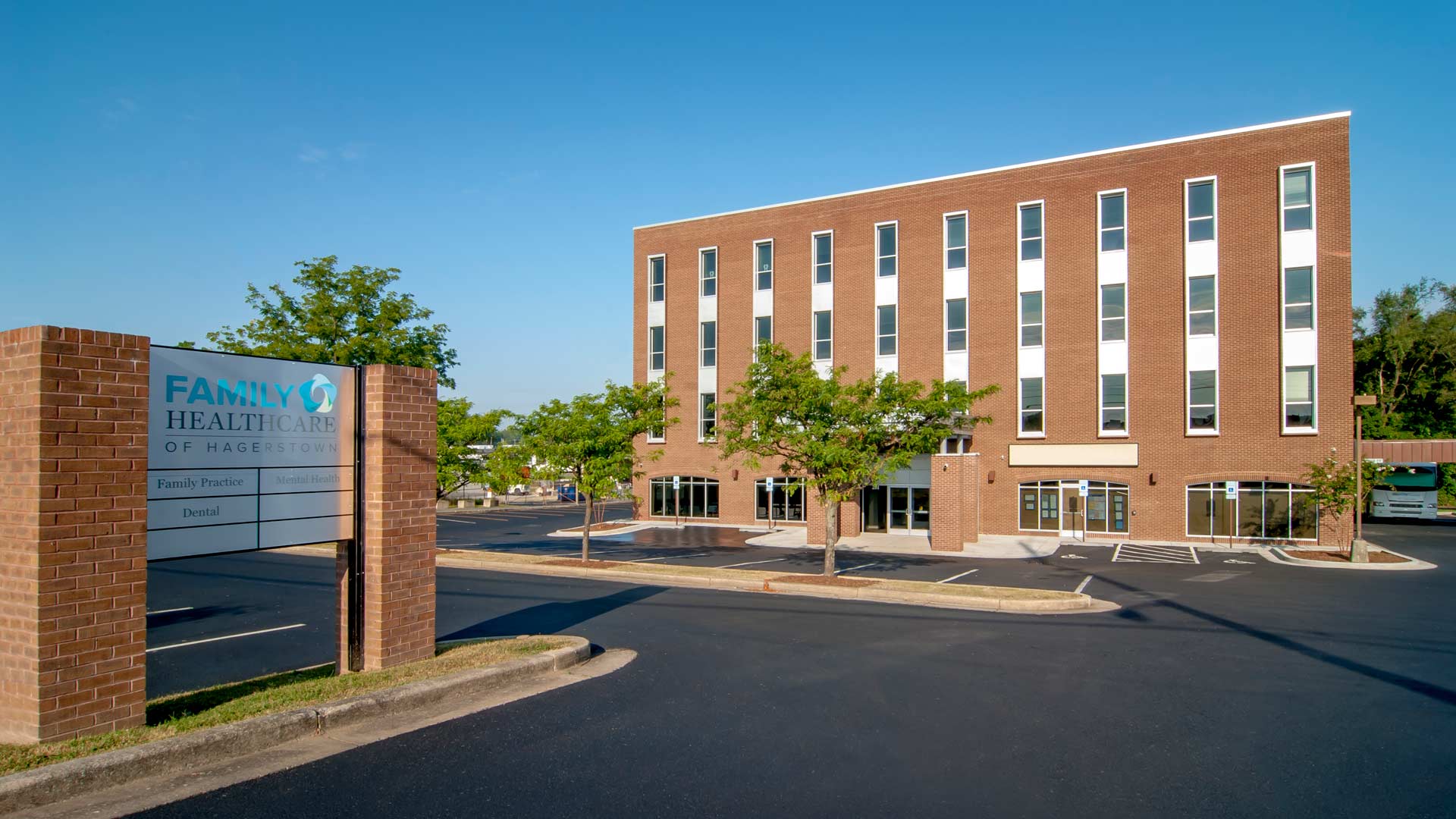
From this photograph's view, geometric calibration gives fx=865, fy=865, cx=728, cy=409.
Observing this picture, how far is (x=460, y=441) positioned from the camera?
84.3 feet

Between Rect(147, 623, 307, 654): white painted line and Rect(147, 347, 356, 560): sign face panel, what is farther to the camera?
Rect(147, 623, 307, 654): white painted line

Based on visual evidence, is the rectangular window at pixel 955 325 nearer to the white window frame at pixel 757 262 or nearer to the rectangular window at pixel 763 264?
the white window frame at pixel 757 262

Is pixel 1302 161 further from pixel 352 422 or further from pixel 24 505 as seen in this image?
pixel 24 505

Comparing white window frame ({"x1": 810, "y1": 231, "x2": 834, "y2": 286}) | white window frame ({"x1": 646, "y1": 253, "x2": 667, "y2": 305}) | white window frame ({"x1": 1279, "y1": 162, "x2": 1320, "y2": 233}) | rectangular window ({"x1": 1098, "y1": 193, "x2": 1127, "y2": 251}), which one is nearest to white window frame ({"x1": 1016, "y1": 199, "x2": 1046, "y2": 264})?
rectangular window ({"x1": 1098, "y1": 193, "x2": 1127, "y2": 251})

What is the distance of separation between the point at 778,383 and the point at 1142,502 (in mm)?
20467

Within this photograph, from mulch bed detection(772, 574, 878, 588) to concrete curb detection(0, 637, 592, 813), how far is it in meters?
9.69

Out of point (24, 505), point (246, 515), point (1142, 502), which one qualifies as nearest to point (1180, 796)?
point (246, 515)

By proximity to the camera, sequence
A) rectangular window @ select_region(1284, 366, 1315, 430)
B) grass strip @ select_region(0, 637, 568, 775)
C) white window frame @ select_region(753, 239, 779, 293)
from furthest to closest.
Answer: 1. white window frame @ select_region(753, 239, 779, 293)
2. rectangular window @ select_region(1284, 366, 1315, 430)
3. grass strip @ select_region(0, 637, 568, 775)

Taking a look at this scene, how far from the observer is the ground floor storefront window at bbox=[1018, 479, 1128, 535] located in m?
33.6

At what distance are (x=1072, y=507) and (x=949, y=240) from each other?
12.2 m

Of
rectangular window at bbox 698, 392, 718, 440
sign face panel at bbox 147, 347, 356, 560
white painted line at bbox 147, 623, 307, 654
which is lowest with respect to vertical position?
white painted line at bbox 147, 623, 307, 654

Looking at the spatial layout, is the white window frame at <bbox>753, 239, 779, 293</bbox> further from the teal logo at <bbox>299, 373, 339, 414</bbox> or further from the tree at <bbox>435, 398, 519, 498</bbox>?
the teal logo at <bbox>299, 373, 339, 414</bbox>

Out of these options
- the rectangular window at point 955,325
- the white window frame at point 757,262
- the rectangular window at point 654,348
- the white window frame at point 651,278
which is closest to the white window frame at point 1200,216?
the rectangular window at point 955,325

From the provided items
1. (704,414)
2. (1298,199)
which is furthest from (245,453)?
(1298,199)
